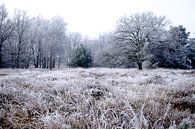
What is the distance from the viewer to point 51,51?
128 feet

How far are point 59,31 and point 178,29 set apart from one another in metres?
21.0

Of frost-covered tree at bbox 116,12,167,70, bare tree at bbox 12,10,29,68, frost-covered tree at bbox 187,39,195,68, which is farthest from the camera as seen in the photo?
frost-covered tree at bbox 187,39,195,68

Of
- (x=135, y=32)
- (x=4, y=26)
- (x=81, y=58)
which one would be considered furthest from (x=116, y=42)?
(x=4, y=26)

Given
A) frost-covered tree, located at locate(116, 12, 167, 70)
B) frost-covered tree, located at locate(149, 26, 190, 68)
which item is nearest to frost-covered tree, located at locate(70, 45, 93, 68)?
frost-covered tree, located at locate(116, 12, 167, 70)

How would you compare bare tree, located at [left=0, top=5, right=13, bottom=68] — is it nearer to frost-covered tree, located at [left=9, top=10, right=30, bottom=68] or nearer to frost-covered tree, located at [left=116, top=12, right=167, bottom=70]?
frost-covered tree, located at [left=9, top=10, right=30, bottom=68]

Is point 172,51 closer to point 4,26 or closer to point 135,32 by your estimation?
point 135,32

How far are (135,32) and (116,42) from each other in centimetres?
281

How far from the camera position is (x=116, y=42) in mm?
29453

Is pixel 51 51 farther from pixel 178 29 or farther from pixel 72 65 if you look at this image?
pixel 178 29

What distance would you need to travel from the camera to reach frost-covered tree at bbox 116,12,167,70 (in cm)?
2895

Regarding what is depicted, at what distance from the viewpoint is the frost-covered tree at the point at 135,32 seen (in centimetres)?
2895


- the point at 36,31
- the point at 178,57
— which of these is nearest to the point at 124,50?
the point at 178,57

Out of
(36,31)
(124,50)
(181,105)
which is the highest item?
(36,31)

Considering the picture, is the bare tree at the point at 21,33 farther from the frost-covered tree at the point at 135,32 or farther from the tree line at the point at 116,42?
the frost-covered tree at the point at 135,32
